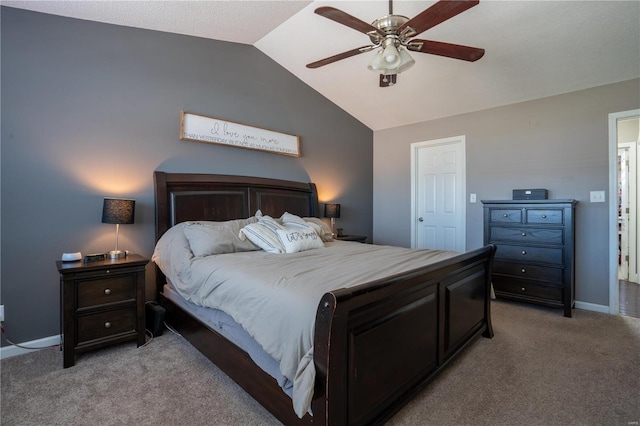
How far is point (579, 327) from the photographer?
2.79 m

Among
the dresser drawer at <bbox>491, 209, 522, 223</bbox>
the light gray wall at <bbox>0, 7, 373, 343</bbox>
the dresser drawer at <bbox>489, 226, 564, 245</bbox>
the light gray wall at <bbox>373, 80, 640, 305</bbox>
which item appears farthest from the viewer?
the dresser drawer at <bbox>491, 209, 522, 223</bbox>

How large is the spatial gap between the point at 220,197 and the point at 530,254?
338 centimetres

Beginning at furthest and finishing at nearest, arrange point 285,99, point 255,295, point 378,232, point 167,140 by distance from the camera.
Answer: point 378,232 → point 285,99 → point 167,140 → point 255,295

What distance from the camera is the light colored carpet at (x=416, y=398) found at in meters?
1.57

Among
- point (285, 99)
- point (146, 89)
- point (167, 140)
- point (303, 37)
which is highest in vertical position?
point (303, 37)

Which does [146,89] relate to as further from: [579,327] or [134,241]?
[579,327]

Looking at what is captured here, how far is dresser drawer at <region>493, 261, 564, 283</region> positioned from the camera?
3156 mm

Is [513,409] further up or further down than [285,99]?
further down

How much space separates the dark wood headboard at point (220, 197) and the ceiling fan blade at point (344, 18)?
1.92 m

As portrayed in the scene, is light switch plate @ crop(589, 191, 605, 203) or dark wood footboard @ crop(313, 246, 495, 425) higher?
light switch plate @ crop(589, 191, 605, 203)

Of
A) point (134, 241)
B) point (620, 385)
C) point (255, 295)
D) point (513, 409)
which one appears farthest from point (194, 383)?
point (620, 385)

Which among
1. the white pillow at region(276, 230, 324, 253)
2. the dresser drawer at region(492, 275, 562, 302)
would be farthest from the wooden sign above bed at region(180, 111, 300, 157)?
the dresser drawer at region(492, 275, 562, 302)

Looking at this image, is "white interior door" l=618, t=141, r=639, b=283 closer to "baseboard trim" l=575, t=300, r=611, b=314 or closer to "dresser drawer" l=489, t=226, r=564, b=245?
"baseboard trim" l=575, t=300, r=611, b=314

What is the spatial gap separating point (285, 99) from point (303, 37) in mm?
827
